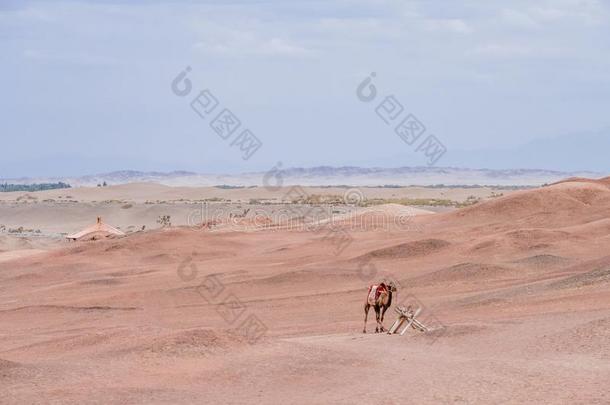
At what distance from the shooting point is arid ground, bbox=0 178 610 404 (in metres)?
15.9

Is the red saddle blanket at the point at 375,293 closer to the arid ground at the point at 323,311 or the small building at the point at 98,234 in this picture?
the arid ground at the point at 323,311

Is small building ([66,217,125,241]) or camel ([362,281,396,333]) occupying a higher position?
small building ([66,217,125,241])

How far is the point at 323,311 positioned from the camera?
1135 inches

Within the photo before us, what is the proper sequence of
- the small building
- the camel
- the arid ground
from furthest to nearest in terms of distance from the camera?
1. the small building
2. the camel
3. the arid ground

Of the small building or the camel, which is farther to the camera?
the small building

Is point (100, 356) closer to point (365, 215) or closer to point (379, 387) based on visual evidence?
point (379, 387)

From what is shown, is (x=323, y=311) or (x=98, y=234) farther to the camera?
(x=98, y=234)

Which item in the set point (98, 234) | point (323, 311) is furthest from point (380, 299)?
point (98, 234)

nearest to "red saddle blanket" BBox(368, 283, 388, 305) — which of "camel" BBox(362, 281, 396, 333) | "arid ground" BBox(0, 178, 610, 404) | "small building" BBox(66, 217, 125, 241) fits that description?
"camel" BBox(362, 281, 396, 333)

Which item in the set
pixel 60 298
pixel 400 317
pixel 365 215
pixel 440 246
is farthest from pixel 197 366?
pixel 365 215

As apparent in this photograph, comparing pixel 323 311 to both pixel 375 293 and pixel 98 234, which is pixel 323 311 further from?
pixel 98 234

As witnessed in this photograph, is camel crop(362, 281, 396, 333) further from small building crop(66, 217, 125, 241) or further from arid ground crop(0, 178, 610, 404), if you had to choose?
small building crop(66, 217, 125, 241)

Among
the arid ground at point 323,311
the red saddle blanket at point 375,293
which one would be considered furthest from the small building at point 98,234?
the red saddle blanket at point 375,293

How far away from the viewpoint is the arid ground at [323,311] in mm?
15922
